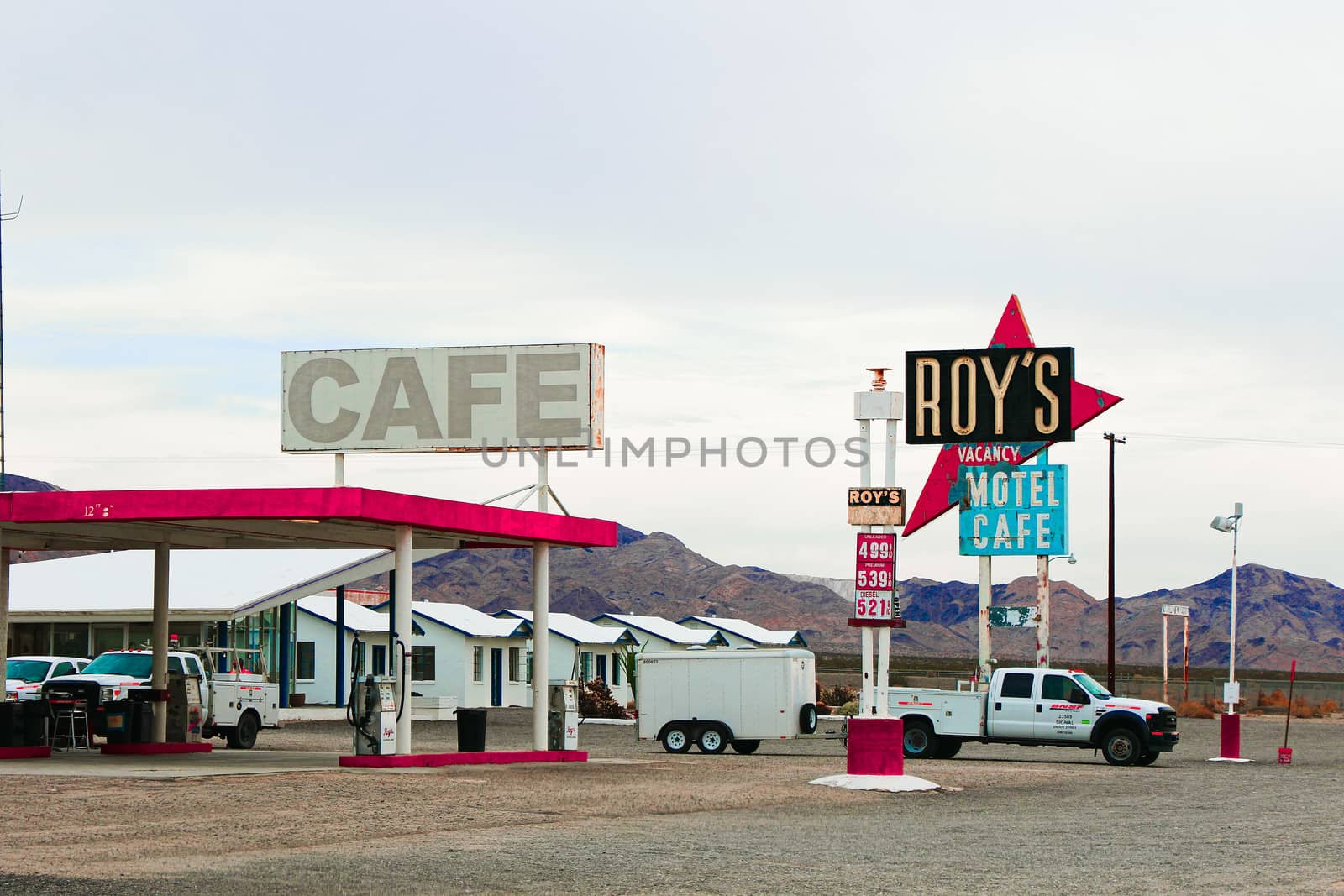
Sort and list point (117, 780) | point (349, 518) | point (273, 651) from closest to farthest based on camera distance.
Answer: point (117, 780), point (349, 518), point (273, 651)

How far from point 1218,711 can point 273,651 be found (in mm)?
33958

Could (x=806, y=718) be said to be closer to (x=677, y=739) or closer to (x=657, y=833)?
(x=677, y=739)

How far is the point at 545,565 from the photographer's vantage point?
94.1 ft

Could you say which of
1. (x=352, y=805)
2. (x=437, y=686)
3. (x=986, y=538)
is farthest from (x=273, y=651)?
(x=352, y=805)

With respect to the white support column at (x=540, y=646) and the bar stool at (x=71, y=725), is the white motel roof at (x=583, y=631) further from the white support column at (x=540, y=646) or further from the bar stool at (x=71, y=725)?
the white support column at (x=540, y=646)

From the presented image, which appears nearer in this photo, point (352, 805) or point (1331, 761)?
point (352, 805)

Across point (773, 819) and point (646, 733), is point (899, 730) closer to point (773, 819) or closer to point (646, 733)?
point (773, 819)

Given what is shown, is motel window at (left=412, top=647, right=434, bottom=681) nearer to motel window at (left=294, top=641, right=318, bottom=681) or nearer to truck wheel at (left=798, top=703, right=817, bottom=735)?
motel window at (left=294, top=641, right=318, bottom=681)

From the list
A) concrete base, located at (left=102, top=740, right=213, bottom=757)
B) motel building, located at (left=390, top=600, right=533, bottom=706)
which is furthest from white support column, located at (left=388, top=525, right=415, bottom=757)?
motel building, located at (left=390, top=600, right=533, bottom=706)

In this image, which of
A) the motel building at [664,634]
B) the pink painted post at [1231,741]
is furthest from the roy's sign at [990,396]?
the motel building at [664,634]

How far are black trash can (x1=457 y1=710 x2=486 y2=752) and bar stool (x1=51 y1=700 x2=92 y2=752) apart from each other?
666 centimetres

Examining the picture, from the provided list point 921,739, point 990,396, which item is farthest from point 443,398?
point 990,396

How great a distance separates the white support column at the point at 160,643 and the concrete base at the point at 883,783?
12.0 metres

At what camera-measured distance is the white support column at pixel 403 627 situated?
24078 mm
